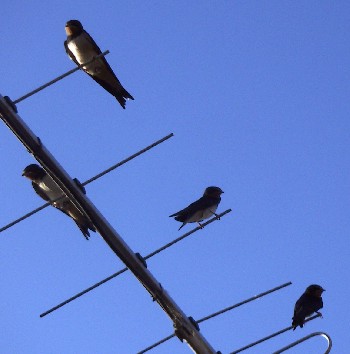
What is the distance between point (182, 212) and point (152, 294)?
2.38 metres

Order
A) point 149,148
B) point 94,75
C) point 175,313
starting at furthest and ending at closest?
point 94,75
point 149,148
point 175,313

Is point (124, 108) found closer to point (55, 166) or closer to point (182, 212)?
point (182, 212)

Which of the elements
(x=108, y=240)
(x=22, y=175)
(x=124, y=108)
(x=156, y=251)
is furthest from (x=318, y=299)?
(x=108, y=240)

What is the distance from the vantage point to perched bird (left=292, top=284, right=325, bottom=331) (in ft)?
20.4

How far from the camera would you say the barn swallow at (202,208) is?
5961 mm

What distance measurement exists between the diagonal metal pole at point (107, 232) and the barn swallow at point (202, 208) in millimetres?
2222

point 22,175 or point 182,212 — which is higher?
point 22,175

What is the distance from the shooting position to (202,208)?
6199 mm

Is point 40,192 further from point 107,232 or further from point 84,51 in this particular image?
point 107,232

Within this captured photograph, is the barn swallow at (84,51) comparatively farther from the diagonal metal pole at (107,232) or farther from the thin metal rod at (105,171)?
the diagonal metal pole at (107,232)

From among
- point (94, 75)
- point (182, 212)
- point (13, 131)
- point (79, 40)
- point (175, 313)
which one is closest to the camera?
point (13, 131)

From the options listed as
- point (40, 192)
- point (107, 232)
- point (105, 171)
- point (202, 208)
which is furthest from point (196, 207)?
point (107, 232)

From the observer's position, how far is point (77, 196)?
348cm

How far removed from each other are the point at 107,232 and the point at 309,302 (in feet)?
10.8
